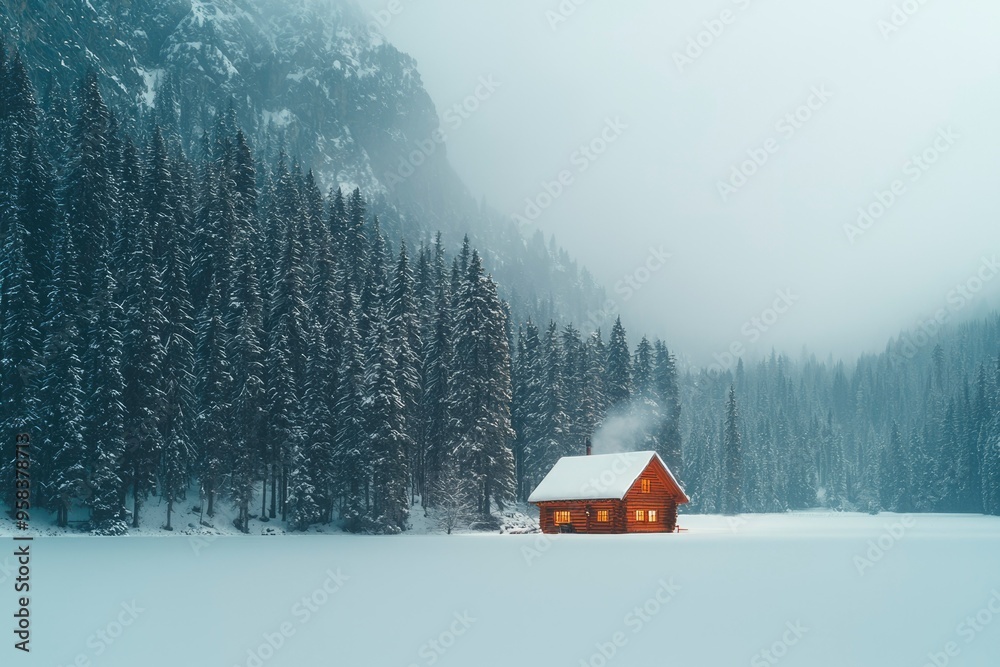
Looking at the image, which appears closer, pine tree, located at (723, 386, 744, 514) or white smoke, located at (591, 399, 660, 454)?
white smoke, located at (591, 399, 660, 454)

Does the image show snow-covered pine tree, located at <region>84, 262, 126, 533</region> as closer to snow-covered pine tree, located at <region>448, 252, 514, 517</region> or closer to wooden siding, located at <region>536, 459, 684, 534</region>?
snow-covered pine tree, located at <region>448, 252, 514, 517</region>

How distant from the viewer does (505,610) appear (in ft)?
62.6

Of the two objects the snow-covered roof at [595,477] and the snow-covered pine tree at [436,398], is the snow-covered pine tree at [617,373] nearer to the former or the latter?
the snow-covered roof at [595,477]

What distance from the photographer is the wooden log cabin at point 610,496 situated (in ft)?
194

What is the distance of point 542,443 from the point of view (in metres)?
78.6

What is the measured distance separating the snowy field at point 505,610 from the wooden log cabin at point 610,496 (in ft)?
80.5

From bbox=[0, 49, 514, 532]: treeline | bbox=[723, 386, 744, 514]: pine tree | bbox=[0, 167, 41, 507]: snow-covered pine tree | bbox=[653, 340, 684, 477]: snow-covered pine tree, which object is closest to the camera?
bbox=[0, 167, 41, 507]: snow-covered pine tree

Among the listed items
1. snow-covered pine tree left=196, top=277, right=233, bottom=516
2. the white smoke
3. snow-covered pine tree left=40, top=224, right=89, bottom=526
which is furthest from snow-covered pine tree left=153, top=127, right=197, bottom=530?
the white smoke

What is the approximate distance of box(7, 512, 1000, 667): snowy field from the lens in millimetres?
14352

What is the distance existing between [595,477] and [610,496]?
121 inches

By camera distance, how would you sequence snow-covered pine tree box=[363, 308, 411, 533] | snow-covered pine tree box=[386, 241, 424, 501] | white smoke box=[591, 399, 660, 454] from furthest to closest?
white smoke box=[591, 399, 660, 454], snow-covered pine tree box=[386, 241, 424, 501], snow-covered pine tree box=[363, 308, 411, 533]

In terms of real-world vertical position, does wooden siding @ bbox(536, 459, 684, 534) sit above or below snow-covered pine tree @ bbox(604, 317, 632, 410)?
below

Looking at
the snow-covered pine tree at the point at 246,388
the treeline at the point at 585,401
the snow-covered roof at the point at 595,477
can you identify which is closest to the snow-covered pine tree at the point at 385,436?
the snow-covered pine tree at the point at 246,388

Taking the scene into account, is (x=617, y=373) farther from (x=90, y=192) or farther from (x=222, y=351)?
(x=90, y=192)
